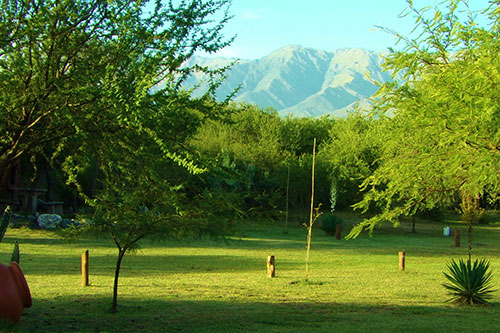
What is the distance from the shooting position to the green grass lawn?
37.4ft

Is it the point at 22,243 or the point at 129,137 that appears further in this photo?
the point at 22,243

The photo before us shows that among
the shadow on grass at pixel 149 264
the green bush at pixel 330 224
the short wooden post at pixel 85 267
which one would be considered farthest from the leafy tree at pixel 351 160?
the short wooden post at pixel 85 267

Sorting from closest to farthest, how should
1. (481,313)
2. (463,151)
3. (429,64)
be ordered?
(463,151) < (429,64) < (481,313)

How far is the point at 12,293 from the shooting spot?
31.9ft

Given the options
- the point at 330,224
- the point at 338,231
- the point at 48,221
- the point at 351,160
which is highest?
the point at 351,160

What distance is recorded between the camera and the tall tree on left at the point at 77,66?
8.91 meters

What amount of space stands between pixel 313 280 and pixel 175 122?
1049 cm

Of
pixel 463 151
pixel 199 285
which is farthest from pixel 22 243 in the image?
pixel 463 151

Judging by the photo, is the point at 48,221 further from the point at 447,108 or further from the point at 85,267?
the point at 447,108

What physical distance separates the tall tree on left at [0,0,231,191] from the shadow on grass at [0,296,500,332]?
327 cm

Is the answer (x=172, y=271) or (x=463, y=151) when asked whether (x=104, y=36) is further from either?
(x=172, y=271)

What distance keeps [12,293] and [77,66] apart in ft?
12.5

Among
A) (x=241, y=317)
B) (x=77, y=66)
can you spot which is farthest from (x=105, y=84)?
(x=241, y=317)

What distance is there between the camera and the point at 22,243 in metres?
26.2
